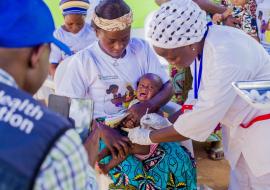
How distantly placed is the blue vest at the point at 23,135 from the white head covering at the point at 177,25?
3.83 ft

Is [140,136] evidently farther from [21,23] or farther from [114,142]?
[21,23]

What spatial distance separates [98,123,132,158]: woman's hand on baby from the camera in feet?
8.35

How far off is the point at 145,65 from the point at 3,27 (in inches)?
74.5

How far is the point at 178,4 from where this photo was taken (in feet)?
6.91

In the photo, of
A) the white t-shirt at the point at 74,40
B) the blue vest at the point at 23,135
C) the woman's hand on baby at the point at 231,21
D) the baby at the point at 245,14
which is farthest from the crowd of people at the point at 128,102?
the baby at the point at 245,14

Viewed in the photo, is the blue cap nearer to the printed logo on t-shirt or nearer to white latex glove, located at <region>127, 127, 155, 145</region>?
white latex glove, located at <region>127, 127, 155, 145</region>

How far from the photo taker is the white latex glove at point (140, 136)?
8.05ft

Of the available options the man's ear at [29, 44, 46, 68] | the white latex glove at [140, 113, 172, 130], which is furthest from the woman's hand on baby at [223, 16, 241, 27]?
the man's ear at [29, 44, 46, 68]

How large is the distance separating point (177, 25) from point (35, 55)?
1.08m

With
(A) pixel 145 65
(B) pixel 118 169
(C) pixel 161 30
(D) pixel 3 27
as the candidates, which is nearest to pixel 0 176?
(D) pixel 3 27

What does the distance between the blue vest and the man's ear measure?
0.39 feet

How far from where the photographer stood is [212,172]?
3.97 meters

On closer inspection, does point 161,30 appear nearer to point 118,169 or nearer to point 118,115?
point 118,115

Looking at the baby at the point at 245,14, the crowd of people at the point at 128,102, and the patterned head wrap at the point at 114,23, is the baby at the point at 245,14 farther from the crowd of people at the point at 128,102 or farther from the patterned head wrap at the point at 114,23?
the patterned head wrap at the point at 114,23
